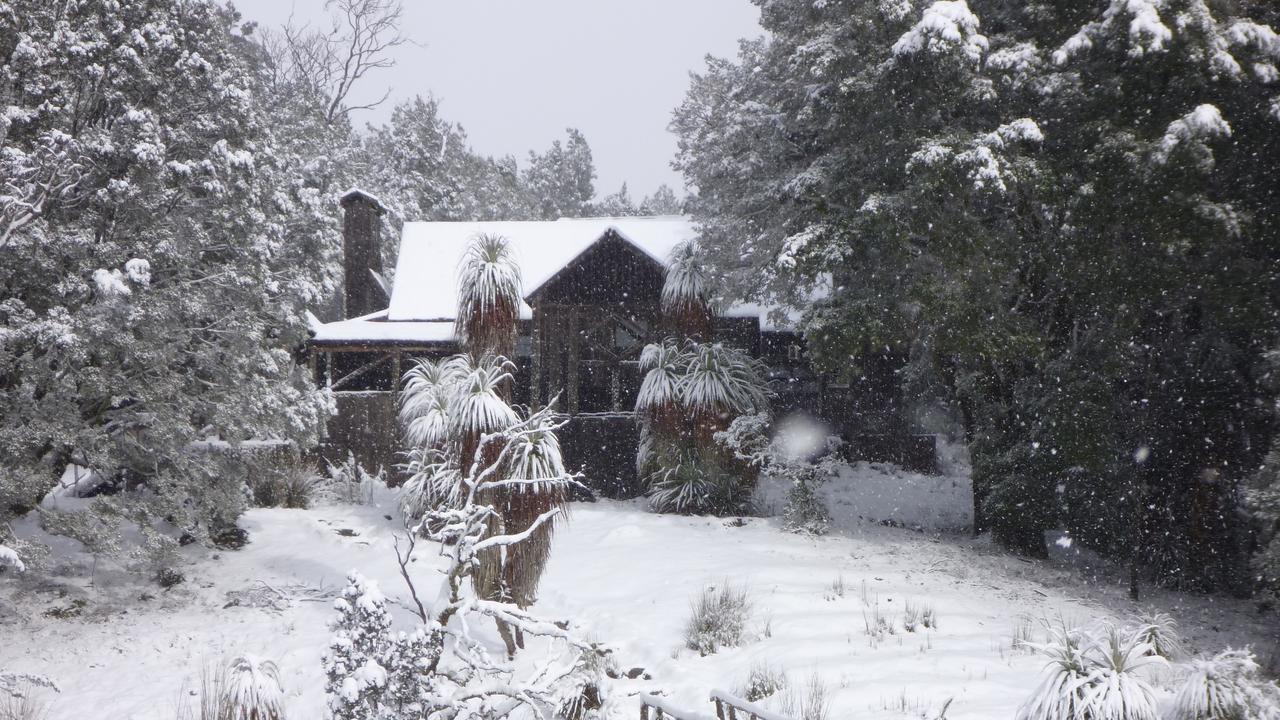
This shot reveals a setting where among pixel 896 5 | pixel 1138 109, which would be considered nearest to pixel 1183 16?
pixel 1138 109

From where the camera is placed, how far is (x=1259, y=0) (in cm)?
802

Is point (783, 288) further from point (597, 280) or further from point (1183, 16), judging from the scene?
point (1183, 16)

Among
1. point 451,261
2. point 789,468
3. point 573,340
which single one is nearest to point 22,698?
point 789,468

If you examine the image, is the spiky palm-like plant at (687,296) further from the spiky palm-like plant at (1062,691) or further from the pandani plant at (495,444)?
the spiky palm-like plant at (1062,691)

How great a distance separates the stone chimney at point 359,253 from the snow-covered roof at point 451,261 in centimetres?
106

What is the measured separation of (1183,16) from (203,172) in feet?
32.1

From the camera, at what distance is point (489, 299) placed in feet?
25.6

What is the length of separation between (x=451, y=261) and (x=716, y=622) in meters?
12.2

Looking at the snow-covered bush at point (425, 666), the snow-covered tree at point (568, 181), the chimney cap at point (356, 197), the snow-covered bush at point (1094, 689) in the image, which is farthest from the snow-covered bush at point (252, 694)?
the snow-covered tree at point (568, 181)

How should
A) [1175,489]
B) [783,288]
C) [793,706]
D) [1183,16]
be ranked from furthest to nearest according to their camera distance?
[783,288] < [1175,489] < [1183,16] < [793,706]

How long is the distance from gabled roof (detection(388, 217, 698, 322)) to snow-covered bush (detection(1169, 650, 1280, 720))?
11.5 metres

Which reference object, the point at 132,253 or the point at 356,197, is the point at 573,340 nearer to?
the point at 356,197

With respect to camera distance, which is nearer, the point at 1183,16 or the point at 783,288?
the point at 1183,16

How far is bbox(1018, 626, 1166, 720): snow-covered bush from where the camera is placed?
417 centimetres
